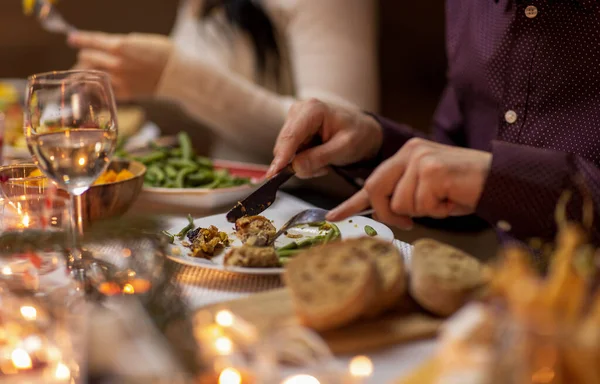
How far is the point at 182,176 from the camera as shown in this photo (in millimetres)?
1283

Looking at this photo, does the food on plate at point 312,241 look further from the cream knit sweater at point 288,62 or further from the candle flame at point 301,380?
the cream knit sweater at point 288,62

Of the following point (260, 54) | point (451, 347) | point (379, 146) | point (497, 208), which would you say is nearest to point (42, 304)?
point (451, 347)

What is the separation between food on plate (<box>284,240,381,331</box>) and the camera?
0.58 meters

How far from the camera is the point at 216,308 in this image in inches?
25.6

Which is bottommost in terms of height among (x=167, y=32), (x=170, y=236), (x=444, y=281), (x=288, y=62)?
(x=167, y=32)

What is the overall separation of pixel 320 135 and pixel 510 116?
14.5 inches

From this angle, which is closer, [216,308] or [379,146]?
[216,308]

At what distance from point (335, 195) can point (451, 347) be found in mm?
932

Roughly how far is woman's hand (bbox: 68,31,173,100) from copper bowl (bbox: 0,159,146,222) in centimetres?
59

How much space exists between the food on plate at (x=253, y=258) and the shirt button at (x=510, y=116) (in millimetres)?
617

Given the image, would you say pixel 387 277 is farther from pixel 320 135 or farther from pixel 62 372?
pixel 320 135

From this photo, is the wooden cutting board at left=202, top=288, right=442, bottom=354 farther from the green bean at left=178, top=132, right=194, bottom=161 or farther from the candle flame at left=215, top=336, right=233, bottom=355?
the green bean at left=178, top=132, right=194, bottom=161

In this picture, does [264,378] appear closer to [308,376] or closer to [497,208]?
[308,376]

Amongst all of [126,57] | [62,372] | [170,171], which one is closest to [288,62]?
[126,57]
